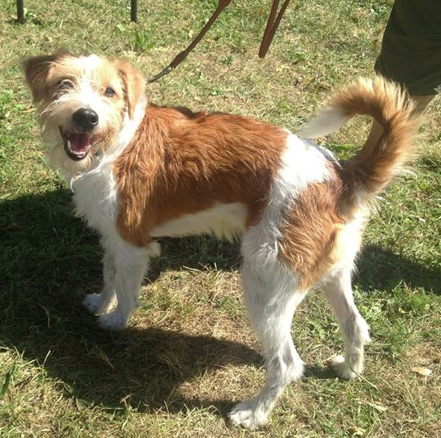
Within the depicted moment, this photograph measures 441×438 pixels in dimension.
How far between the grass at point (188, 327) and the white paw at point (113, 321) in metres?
0.05

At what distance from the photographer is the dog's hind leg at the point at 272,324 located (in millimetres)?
2883

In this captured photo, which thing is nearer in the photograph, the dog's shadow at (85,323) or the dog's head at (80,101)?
the dog's head at (80,101)

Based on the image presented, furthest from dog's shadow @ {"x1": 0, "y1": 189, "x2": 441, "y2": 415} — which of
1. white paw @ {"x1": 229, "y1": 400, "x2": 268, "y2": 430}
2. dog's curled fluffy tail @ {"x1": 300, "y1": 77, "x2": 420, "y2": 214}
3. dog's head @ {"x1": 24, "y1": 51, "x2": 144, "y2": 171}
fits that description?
dog's curled fluffy tail @ {"x1": 300, "y1": 77, "x2": 420, "y2": 214}

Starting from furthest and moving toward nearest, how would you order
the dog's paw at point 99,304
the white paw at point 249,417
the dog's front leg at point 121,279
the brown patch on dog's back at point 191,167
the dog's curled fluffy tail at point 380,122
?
the dog's paw at point 99,304
the dog's front leg at point 121,279
the white paw at point 249,417
the brown patch on dog's back at point 191,167
the dog's curled fluffy tail at point 380,122

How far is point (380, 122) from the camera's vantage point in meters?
2.78

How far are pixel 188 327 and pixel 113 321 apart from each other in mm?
511

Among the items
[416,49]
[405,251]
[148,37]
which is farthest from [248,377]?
[148,37]

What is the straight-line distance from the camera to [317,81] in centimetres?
623

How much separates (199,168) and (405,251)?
86.6 inches

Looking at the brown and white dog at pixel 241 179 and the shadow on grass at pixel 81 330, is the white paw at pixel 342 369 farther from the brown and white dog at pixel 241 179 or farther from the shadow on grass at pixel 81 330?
the shadow on grass at pixel 81 330

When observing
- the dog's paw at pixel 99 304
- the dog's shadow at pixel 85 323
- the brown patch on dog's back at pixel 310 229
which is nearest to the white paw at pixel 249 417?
the dog's shadow at pixel 85 323

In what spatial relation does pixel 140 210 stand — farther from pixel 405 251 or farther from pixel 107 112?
pixel 405 251

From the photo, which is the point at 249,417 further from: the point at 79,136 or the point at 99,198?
the point at 79,136

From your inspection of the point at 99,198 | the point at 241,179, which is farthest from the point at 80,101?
the point at 241,179
